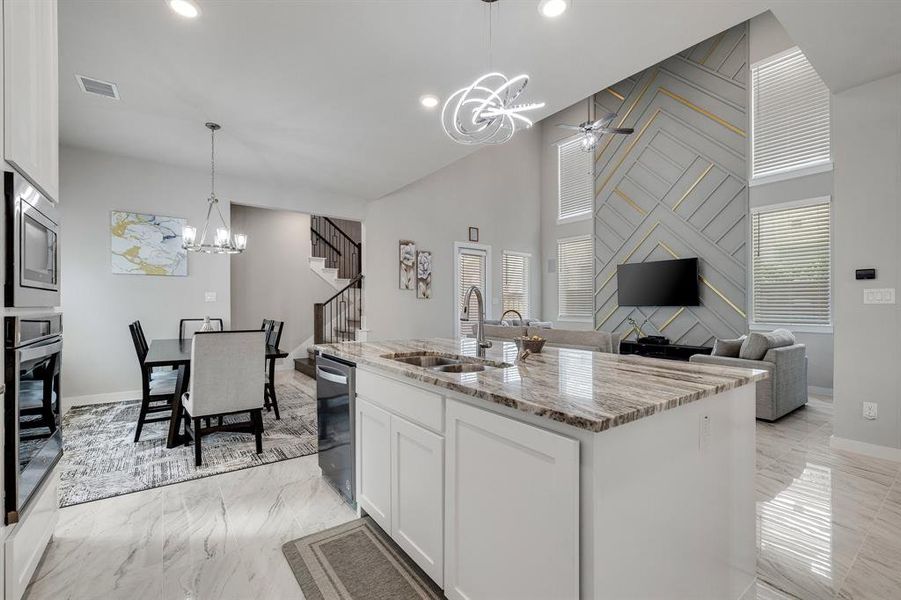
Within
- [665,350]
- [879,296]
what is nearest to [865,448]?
[879,296]

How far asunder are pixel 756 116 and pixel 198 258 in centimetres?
772

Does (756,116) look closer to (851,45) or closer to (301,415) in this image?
(851,45)

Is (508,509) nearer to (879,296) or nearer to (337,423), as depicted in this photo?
(337,423)

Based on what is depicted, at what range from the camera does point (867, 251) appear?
307 centimetres

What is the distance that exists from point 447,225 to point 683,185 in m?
3.84

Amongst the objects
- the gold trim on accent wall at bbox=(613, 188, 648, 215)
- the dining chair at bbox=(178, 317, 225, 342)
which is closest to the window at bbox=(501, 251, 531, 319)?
the gold trim on accent wall at bbox=(613, 188, 648, 215)

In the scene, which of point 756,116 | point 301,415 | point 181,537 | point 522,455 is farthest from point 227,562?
point 756,116

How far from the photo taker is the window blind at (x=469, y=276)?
749 centimetres

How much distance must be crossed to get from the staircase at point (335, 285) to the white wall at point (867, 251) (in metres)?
5.61

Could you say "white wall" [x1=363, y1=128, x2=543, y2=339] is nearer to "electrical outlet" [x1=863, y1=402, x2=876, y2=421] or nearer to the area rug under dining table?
the area rug under dining table

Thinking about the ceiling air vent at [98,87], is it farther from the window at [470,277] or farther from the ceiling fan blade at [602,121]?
the window at [470,277]

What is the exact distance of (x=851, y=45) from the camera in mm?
2609

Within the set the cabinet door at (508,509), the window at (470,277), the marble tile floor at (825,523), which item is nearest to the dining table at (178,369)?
the cabinet door at (508,509)

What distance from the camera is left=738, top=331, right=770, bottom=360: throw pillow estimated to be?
4012 millimetres
